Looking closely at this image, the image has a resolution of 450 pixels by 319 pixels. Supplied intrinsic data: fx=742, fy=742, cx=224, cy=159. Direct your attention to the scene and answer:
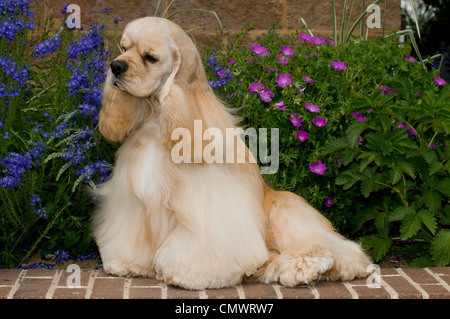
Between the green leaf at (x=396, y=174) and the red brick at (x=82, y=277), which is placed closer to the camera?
the red brick at (x=82, y=277)

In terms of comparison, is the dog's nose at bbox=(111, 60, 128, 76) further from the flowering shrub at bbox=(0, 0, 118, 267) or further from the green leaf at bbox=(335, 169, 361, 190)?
the green leaf at bbox=(335, 169, 361, 190)

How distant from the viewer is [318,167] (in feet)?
16.6

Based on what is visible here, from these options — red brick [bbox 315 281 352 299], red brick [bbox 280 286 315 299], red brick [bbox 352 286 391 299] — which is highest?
red brick [bbox 280 286 315 299]

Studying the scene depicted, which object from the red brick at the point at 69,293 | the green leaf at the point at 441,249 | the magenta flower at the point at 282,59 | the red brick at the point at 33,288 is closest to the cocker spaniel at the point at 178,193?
the red brick at the point at 69,293

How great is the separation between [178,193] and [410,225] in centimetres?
161

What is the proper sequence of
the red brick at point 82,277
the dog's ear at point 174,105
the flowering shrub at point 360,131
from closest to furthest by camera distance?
the dog's ear at point 174,105 < the red brick at point 82,277 < the flowering shrub at point 360,131

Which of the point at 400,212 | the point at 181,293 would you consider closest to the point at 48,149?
the point at 181,293

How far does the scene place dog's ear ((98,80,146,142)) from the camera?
Answer: 4039mm

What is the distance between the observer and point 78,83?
474 cm

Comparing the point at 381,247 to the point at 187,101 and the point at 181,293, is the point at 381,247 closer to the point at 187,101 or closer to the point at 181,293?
the point at 181,293

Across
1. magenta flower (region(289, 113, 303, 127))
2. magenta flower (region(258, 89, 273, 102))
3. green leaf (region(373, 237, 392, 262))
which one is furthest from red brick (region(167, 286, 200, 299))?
magenta flower (region(258, 89, 273, 102))

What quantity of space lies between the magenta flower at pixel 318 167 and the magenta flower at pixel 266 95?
55 centimetres

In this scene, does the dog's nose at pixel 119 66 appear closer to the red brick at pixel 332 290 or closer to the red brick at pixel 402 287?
the red brick at pixel 332 290

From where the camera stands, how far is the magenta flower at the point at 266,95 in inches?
204
